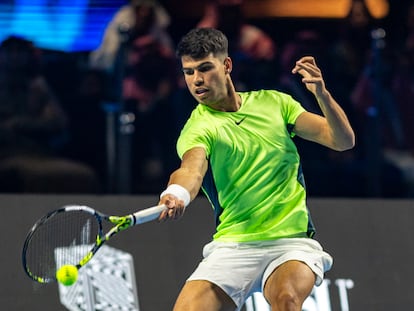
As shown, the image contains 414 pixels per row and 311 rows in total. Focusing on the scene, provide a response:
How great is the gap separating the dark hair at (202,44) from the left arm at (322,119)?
0.52 m

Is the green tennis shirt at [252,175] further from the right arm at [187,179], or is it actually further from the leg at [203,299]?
the leg at [203,299]

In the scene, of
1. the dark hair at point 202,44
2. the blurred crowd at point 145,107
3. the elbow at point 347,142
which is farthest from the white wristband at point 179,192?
the blurred crowd at point 145,107

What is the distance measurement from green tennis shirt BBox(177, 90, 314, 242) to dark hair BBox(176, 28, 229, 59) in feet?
1.41

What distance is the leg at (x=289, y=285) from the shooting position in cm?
741

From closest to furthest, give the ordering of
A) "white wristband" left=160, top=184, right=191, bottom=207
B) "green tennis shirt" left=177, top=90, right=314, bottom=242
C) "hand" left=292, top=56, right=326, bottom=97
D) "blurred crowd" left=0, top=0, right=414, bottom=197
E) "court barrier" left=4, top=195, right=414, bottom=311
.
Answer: "white wristband" left=160, top=184, right=191, bottom=207 → "hand" left=292, top=56, right=326, bottom=97 → "green tennis shirt" left=177, top=90, right=314, bottom=242 → "court barrier" left=4, top=195, right=414, bottom=311 → "blurred crowd" left=0, top=0, right=414, bottom=197

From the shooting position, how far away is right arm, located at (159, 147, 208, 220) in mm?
6852

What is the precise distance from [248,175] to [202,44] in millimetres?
881

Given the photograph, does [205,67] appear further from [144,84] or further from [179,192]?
[144,84]

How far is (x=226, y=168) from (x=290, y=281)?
883mm

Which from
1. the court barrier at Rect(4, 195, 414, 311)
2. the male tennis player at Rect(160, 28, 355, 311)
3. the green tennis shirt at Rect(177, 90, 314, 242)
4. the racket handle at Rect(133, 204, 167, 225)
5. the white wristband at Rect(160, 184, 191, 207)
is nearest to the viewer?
the racket handle at Rect(133, 204, 167, 225)

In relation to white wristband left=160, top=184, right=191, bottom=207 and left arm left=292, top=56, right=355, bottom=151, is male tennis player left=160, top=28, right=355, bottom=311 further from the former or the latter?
white wristband left=160, top=184, right=191, bottom=207

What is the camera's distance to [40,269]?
8.11m

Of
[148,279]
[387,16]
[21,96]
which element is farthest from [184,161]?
[387,16]

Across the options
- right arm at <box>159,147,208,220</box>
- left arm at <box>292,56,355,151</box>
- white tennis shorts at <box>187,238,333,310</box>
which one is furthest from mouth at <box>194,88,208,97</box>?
white tennis shorts at <box>187,238,333,310</box>
